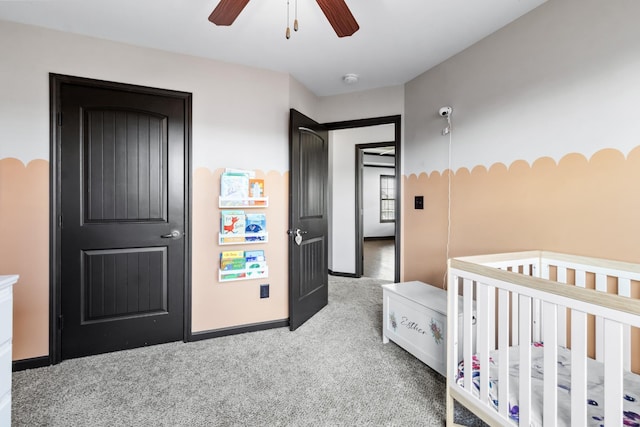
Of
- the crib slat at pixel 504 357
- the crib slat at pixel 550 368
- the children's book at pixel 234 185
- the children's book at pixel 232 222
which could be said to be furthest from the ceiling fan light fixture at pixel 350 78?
the crib slat at pixel 550 368

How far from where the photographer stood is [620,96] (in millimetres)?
1367

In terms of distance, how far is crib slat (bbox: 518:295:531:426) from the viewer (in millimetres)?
994

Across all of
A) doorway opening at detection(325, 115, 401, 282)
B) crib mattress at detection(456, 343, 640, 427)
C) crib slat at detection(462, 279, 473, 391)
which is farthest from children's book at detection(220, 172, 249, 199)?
doorway opening at detection(325, 115, 401, 282)

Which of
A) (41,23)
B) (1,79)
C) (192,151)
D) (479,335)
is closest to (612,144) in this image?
(479,335)

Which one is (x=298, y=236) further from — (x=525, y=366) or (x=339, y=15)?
(x=525, y=366)

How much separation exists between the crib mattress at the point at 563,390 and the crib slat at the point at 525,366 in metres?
0.03

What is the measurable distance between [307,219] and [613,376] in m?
2.10

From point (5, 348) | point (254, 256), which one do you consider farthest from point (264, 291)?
point (5, 348)

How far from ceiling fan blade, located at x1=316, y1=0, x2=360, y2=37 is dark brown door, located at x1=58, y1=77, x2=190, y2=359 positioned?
1.37 meters

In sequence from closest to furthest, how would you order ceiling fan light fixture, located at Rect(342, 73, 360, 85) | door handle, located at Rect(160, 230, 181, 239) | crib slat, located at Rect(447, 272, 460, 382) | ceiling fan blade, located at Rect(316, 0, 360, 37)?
ceiling fan blade, located at Rect(316, 0, 360, 37) < crib slat, located at Rect(447, 272, 460, 382) < door handle, located at Rect(160, 230, 181, 239) < ceiling fan light fixture, located at Rect(342, 73, 360, 85)

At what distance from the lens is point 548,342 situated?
3.01ft

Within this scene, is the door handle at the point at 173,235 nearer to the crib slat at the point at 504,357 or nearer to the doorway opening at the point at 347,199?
→ the crib slat at the point at 504,357

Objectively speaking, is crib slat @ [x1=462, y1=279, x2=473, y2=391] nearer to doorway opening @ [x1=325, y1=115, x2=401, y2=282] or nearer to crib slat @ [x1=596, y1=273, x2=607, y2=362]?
crib slat @ [x1=596, y1=273, x2=607, y2=362]

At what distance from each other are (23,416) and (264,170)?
1973 millimetres
